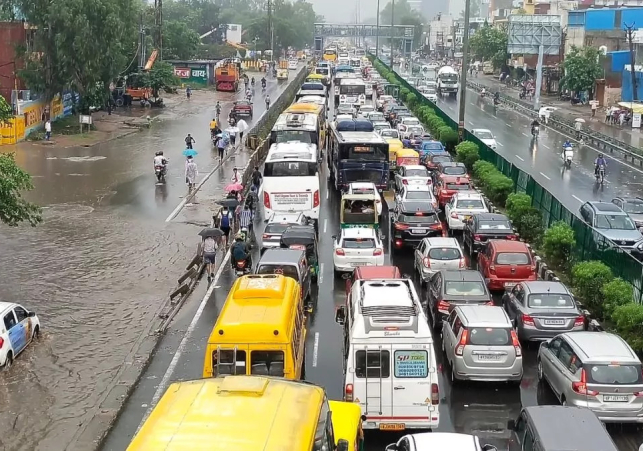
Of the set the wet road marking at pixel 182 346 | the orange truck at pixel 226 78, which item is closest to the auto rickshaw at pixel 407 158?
the wet road marking at pixel 182 346

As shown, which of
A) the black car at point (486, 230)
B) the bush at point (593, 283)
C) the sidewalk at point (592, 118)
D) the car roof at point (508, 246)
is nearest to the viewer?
the bush at point (593, 283)

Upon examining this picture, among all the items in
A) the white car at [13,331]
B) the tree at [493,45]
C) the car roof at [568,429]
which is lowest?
the white car at [13,331]

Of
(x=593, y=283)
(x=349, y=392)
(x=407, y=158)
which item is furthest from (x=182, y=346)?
(x=407, y=158)

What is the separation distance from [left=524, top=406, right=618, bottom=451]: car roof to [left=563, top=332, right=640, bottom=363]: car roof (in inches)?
101

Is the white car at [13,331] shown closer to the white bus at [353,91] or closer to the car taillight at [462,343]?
the car taillight at [462,343]

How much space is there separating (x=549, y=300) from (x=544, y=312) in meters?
0.44

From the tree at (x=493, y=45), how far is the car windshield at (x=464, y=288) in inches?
3940

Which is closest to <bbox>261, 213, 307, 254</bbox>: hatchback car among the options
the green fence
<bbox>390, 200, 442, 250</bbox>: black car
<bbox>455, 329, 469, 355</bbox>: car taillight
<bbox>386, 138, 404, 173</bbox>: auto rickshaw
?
<bbox>390, 200, 442, 250</bbox>: black car

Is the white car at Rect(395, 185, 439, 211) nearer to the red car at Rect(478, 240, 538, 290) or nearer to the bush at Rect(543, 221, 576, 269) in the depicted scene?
the bush at Rect(543, 221, 576, 269)

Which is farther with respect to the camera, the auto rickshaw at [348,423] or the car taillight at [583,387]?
the car taillight at [583,387]

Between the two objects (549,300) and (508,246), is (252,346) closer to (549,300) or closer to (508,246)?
(549,300)

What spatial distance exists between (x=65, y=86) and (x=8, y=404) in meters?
43.0

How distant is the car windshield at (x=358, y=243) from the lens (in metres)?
22.9

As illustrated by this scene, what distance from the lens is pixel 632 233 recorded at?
26.0 metres
